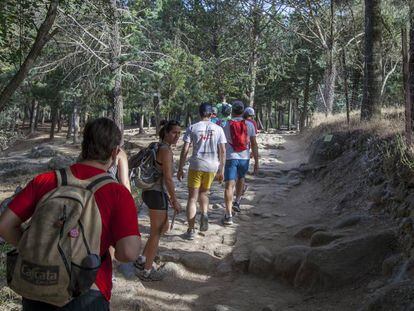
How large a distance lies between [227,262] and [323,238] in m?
1.34

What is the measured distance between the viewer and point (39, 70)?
15.6 metres

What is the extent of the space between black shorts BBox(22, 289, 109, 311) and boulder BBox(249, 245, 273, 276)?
382 cm

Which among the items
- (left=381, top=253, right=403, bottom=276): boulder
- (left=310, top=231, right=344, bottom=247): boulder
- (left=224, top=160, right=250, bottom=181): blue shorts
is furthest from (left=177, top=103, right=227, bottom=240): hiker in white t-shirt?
(left=381, top=253, right=403, bottom=276): boulder

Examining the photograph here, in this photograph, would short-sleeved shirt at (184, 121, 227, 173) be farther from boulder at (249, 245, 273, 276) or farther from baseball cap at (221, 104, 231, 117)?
baseball cap at (221, 104, 231, 117)

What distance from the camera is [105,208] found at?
7.22 ft

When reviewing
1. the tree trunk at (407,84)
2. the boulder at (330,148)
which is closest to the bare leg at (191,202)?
the tree trunk at (407,84)

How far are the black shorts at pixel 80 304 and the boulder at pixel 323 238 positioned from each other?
3.95 m

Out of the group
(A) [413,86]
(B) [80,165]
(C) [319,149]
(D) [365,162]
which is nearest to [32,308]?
(B) [80,165]

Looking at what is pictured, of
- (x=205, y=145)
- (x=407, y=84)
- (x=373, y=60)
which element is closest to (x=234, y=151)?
(x=205, y=145)

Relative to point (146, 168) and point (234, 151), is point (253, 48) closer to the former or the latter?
point (234, 151)

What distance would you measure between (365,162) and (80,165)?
669 centimetres

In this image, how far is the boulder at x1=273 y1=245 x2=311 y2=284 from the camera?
5422 millimetres

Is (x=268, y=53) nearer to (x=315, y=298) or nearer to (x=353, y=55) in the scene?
(x=353, y=55)

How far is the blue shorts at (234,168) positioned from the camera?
726 cm
